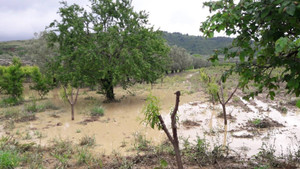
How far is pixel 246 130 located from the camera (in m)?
7.71

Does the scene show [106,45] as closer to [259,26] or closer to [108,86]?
[108,86]

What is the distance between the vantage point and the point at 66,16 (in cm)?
1330

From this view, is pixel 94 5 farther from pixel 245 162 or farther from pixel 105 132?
pixel 245 162

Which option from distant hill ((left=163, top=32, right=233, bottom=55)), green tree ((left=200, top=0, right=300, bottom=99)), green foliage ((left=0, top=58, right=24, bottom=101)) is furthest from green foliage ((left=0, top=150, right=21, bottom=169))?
distant hill ((left=163, top=32, right=233, bottom=55))

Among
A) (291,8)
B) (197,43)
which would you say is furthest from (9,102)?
(197,43)

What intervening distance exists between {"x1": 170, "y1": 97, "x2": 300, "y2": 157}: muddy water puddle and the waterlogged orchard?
0.04 meters

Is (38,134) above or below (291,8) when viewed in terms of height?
below

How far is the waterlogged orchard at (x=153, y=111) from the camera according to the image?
9.63 ft

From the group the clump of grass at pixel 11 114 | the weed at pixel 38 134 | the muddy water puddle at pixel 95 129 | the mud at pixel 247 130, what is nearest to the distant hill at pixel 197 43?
the mud at pixel 247 130

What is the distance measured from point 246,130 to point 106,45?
30.7ft

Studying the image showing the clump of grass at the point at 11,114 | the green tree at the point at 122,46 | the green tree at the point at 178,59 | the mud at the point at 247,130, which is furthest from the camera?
the green tree at the point at 178,59

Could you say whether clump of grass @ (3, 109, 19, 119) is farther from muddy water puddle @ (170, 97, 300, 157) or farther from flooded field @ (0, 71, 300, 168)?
muddy water puddle @ (170, 97, 300, 157)

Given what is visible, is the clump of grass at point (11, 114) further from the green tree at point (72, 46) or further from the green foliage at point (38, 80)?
the green foliage at point (38, 80)

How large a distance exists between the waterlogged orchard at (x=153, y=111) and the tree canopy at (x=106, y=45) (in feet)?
0.22
